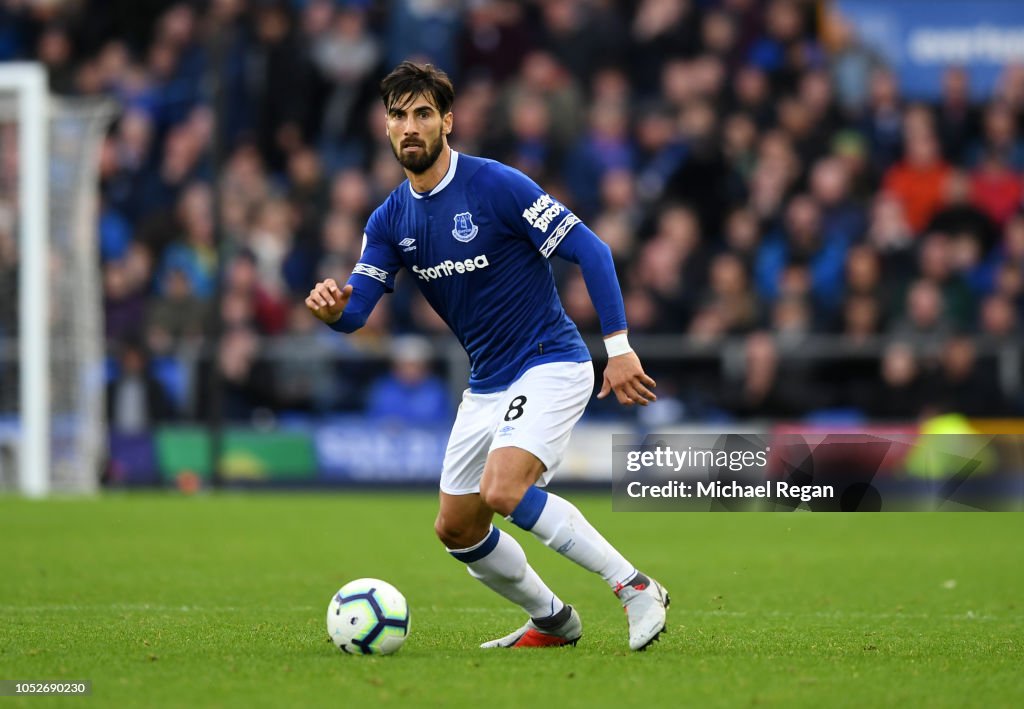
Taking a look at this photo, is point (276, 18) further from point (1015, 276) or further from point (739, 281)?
point (1015, 276)

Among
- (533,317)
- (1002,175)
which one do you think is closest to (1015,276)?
(1002,175)

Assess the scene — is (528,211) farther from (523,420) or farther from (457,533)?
(457,533)

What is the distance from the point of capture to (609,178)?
19172mm

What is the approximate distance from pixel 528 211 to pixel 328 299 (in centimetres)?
94

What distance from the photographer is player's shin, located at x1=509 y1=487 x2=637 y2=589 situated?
6738 millimetres

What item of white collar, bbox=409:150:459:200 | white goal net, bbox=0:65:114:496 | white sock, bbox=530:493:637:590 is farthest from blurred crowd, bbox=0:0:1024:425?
white sock, bbox=530:493:637:590

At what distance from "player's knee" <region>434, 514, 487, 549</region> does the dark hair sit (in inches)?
70.2

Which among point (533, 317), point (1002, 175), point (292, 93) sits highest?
point (292, 93)

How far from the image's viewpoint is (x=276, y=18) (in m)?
21.2

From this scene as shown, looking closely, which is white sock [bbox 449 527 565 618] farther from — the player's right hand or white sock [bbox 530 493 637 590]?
the player's right hand

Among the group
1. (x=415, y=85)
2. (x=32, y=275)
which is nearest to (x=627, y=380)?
(x=415, y=85)

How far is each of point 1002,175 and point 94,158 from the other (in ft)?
34.4

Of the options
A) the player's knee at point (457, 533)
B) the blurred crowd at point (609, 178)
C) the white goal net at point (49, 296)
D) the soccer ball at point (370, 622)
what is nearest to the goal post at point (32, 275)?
the white goal net at point (49, 296)

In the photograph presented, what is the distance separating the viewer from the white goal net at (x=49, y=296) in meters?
16.6
